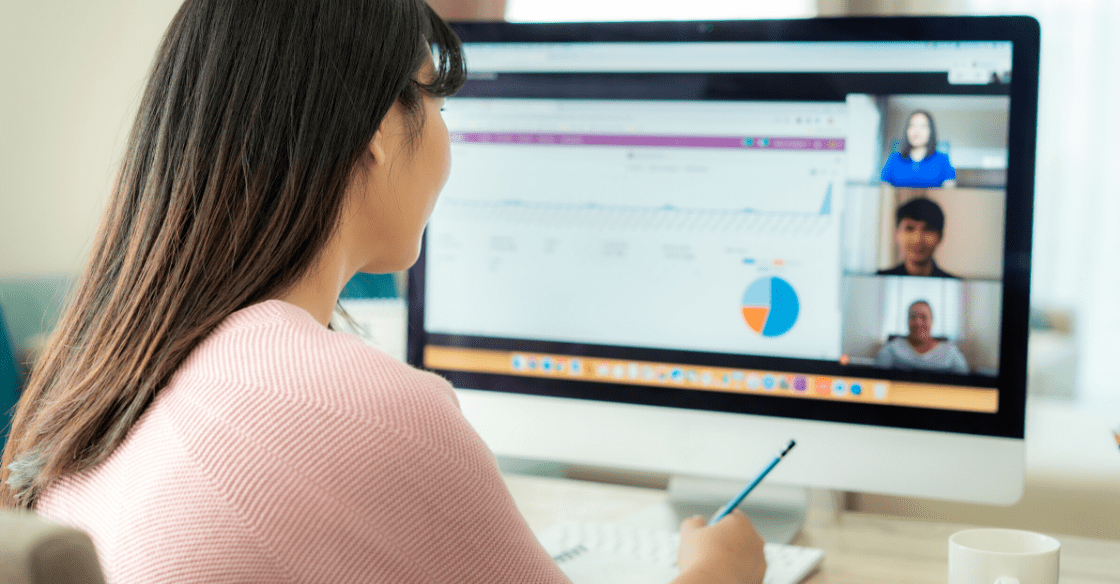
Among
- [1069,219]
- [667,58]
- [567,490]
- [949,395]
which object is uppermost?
[667,58]

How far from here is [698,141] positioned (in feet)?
2.73

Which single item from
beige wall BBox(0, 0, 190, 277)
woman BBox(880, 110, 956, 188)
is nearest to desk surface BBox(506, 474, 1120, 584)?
woman BBox(880, 110, 956, 188)

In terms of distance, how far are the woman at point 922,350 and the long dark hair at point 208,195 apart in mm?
526

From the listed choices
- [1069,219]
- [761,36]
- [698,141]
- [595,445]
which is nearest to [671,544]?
[595,445]

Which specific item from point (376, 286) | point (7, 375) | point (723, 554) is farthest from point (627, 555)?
point (7, 375)

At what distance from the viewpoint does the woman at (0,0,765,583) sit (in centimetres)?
42

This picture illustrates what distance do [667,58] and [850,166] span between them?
0.21m

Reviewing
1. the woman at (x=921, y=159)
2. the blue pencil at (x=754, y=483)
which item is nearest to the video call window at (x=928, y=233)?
the woman at (x=921, y=159)

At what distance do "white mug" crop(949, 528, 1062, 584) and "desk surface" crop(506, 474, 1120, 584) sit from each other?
129 mm

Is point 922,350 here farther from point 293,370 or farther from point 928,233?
point 293,370

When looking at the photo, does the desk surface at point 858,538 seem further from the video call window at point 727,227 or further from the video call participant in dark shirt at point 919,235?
the video call participant in dark shirt at point 919,235

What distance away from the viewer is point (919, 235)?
0.77 meters

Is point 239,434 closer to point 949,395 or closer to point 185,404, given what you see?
point 185,404

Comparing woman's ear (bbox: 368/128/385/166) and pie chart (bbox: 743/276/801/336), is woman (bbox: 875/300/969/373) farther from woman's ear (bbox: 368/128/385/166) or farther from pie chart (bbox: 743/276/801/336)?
woman's ear (bbox: 368/128/385/166)
